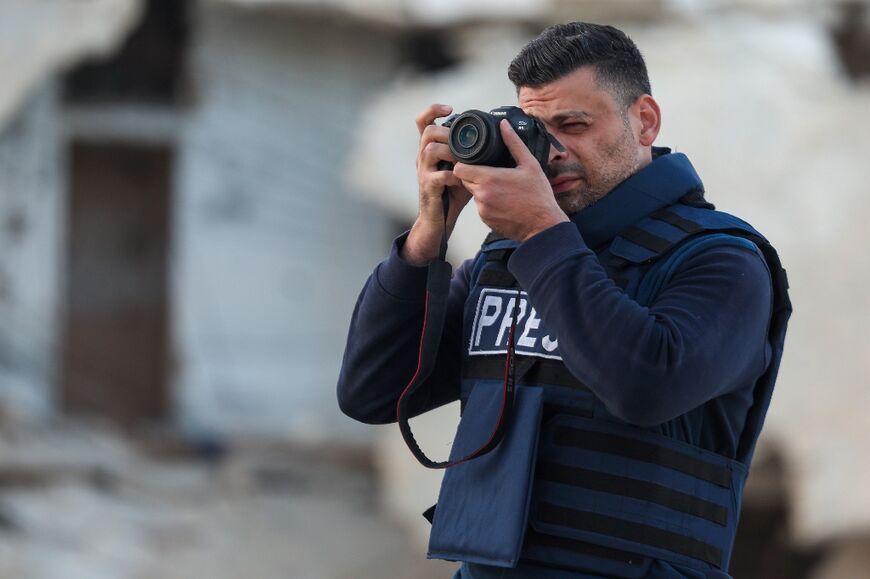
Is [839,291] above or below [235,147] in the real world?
below

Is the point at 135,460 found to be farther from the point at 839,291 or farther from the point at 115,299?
the point at 839,291

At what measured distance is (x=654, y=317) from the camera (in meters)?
1.91

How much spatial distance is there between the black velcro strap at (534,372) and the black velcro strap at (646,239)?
21cm

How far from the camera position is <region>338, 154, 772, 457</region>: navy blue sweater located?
6.17 feet

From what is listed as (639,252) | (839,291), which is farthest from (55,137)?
(639,252)

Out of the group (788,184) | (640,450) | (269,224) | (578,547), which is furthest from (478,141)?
(269,224)

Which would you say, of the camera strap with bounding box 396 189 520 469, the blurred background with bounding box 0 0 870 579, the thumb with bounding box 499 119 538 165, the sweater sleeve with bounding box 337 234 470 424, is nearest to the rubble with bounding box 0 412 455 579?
the blurred background with bounding box 0 0 870 579

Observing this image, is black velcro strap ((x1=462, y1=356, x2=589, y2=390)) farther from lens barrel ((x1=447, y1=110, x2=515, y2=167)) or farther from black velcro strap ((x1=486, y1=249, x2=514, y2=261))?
lens barrel ((x1=447, y1=110, x2=515, y2=167))

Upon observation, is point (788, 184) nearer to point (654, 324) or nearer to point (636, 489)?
point (636, 489)

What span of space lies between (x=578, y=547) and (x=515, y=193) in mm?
519

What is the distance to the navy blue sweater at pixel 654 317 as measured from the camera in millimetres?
1880

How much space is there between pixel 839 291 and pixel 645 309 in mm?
5469

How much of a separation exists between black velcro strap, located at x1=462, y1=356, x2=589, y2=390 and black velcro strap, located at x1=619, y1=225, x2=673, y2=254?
214mm

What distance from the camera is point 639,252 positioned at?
2.08m
